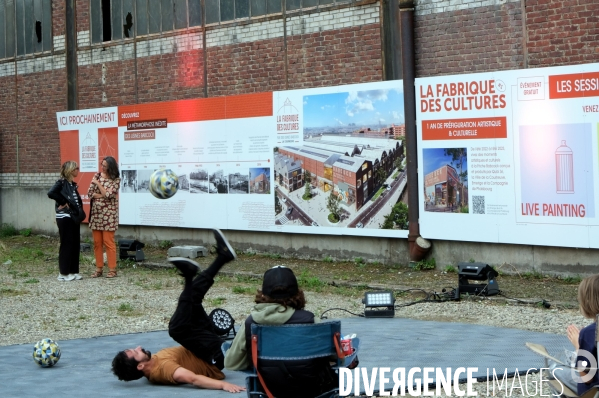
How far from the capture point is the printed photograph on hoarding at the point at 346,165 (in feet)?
52.6

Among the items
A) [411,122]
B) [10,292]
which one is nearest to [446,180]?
[411,122]

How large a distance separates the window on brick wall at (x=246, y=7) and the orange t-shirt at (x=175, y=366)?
1040cm

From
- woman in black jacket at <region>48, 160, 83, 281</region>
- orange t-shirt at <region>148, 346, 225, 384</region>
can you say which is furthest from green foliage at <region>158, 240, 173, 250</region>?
orange t-shirt at <region>148, 346, 225, 384</region>

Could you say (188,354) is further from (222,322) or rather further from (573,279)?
(573,279)

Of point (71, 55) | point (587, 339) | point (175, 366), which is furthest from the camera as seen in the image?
point (71, 55)

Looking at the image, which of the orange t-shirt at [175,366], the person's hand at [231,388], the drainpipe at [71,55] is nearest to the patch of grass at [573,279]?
the orange t-shirt at [175,366]

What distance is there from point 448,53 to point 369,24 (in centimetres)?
185

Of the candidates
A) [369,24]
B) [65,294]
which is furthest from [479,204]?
[65,294]

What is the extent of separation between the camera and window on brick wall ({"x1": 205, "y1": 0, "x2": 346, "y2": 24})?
1777 centimetres

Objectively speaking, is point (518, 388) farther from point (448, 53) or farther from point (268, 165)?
point (268, 165)

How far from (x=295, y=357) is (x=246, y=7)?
1382 cm

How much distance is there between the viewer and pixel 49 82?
24.2 m

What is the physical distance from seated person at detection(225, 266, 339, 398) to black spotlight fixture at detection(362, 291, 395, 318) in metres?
5.16

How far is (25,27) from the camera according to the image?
25.1m
